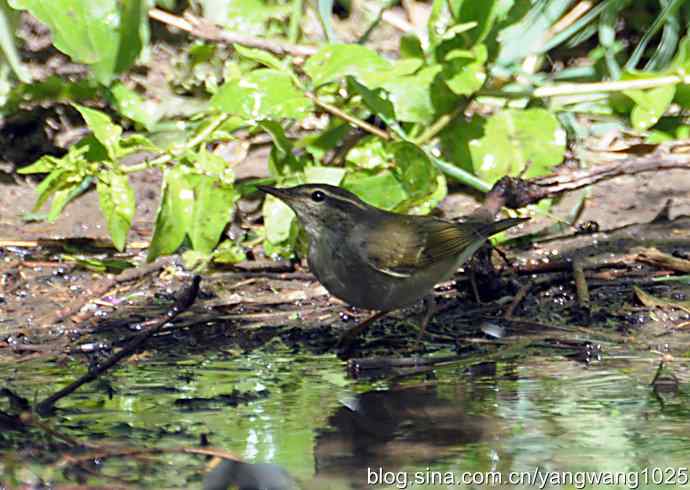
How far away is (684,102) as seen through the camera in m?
7.05

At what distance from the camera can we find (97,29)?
6488mm

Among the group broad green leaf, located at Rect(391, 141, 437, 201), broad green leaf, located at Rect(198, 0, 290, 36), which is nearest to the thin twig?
broad green leaf, located at Rect(391, 141, 437, 201)

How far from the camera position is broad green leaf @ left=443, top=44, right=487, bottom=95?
675 centimetres

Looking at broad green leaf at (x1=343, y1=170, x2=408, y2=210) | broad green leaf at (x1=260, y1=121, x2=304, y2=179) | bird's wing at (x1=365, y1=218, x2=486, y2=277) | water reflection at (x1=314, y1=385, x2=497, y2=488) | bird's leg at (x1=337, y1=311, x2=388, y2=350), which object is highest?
broad green leaf at (x1=260, y1=121, x2=304, y2=179)

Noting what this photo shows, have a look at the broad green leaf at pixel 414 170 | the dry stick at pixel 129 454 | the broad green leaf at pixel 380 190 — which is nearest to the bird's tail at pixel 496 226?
the broad green leaf at pixel 414 170

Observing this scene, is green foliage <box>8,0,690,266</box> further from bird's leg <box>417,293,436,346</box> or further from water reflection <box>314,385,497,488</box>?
water reflection <box>314,385,497,488</box>

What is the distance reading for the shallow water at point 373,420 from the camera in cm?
373

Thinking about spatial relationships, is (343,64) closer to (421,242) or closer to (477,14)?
(477,14)

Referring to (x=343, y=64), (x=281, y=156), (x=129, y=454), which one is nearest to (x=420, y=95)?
(x=343, y=64)

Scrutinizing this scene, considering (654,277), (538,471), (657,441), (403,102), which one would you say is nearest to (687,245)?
(654,277)

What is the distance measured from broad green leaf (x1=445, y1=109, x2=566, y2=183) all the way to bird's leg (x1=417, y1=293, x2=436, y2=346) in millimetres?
1214

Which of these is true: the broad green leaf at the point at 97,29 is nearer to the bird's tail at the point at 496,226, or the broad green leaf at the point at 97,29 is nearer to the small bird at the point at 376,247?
the small bird at the point at 376,247

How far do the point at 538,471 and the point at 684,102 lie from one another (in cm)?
387

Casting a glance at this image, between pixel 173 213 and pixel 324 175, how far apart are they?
851 millimetres
